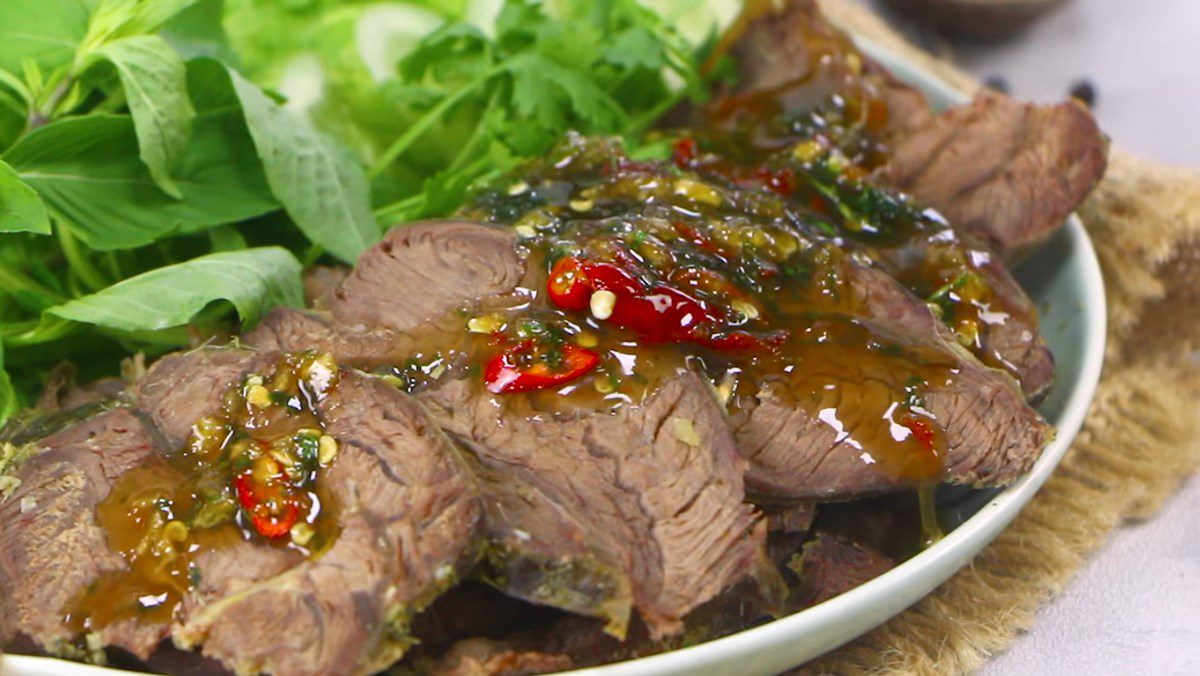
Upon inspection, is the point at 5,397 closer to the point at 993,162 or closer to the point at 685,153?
the point at 685,153

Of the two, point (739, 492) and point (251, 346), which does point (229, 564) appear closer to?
point (251, 346)

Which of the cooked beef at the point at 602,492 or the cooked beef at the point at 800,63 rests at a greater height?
the cooked beef at the point at 800,63

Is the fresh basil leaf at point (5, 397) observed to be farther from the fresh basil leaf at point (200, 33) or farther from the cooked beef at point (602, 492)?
the fresh basil leaf at point (200, 33)

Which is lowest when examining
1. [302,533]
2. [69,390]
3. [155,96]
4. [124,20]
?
[69,390]

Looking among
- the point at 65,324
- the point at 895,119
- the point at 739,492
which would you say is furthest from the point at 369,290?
the point at 895,119

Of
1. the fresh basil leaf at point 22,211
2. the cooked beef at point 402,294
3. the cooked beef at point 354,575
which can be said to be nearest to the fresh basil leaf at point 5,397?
the fresh basil leaf at point 22,211

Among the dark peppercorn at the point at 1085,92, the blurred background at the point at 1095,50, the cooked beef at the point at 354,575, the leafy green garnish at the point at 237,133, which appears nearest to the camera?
the cooked beef at the point at 354,575

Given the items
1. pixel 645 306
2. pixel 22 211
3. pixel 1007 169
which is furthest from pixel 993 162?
pixel 22 211
